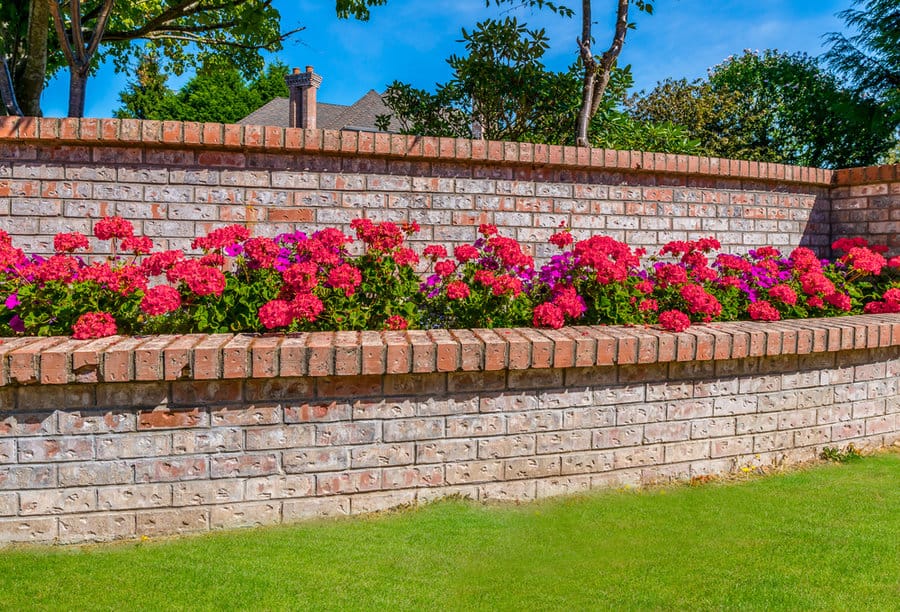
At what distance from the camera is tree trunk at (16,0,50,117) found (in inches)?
376

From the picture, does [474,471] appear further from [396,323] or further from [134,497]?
[134,497]

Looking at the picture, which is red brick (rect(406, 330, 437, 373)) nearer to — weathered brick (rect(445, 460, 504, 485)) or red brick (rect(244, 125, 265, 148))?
weathered brick (rect(445, 460, 504, 485))

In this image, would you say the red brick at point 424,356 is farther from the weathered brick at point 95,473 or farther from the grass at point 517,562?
the weathered brick at point 95,473

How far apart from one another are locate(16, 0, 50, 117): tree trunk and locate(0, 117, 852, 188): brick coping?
564 cm

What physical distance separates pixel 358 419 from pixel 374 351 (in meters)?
0.40

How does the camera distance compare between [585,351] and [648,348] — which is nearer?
[585,351]

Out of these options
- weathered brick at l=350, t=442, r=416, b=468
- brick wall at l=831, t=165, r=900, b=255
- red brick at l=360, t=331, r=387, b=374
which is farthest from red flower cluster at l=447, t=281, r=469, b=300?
brick wall at l=831, t=165, r=900, b=255

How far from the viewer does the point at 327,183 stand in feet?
18.7

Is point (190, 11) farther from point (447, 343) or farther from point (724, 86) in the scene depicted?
point (724, 86)

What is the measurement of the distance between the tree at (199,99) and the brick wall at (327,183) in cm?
3366

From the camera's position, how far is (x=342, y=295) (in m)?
4.10

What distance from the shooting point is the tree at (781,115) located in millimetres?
15203

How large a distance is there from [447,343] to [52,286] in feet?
7.45

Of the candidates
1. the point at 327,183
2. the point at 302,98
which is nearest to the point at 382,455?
the point at 327,183
